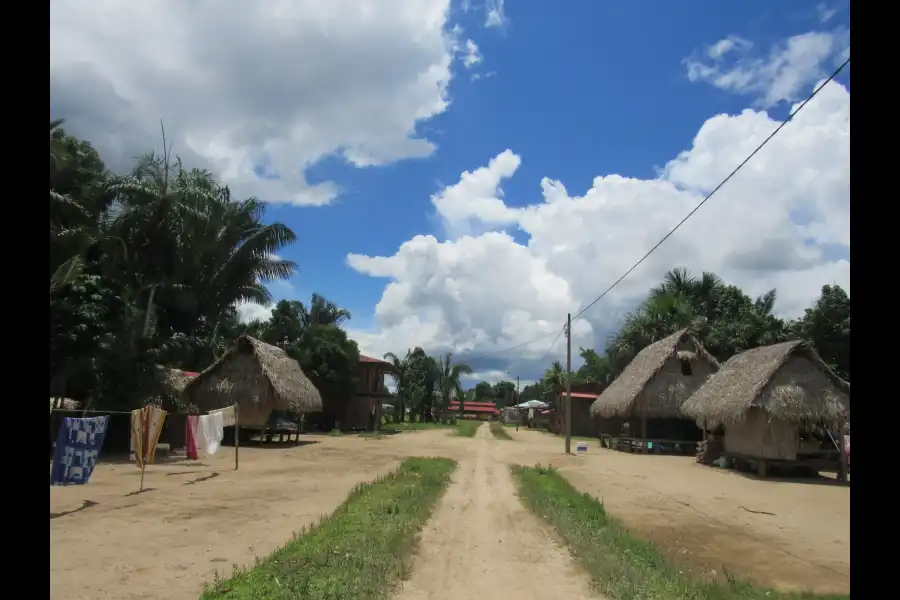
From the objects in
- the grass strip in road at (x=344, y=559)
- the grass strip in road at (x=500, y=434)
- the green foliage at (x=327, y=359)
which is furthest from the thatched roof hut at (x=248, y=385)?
the grass strip in road at (x=344, y=559)

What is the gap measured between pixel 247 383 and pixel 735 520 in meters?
20.3

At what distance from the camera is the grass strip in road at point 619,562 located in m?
6.33

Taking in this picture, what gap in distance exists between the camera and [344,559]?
23.1 feet

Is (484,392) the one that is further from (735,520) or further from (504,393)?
(735,520)

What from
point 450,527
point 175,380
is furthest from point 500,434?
point 450,527

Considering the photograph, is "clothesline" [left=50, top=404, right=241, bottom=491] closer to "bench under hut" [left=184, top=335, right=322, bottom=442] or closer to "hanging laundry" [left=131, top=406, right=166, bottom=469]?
"hanging laundry" [left=131, top=406, right=166, bottom=469]

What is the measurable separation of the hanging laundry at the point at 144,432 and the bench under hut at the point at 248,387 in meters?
11.8

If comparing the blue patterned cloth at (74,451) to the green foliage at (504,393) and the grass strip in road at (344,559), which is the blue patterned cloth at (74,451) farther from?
the green foliage at (504,393)

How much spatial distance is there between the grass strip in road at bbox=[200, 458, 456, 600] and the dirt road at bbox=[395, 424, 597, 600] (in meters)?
0.26

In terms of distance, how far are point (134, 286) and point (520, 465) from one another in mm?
17372

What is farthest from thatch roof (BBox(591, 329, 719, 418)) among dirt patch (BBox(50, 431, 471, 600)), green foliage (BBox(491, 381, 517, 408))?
green foliage (BBox(491, 381, 517, 408))
